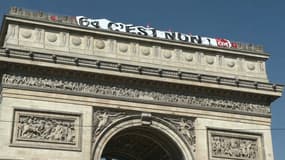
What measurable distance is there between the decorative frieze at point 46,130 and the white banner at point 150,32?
469 cm

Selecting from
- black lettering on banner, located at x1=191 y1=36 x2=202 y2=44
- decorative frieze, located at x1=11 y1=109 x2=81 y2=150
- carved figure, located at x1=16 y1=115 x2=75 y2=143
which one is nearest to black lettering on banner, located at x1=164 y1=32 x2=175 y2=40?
black lettering on banner, located at x1=191 y1=36 x2=202 y2=44

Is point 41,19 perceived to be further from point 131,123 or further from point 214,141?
point 214,141

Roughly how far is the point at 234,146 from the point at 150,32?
6.69 meters

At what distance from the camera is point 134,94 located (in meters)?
25.1

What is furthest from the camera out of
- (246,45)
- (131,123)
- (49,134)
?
→ (246,45)

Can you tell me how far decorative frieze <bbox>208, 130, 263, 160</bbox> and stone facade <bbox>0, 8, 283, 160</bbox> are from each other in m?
0.05

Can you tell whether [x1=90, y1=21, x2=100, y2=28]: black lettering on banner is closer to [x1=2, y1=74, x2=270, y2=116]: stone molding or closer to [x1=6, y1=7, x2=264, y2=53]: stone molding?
[x1=6, y1=7, x2=264, y2=53]: stone molding

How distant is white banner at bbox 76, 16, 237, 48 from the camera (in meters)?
26.0

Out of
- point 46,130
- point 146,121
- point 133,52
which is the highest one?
point 133,52

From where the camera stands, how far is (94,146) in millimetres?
23859

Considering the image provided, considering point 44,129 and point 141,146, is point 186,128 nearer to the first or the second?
point 141,146

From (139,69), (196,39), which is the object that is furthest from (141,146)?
(196,39)

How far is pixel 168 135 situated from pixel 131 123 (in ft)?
5.92

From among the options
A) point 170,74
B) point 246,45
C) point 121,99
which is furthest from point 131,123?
point 246,45
